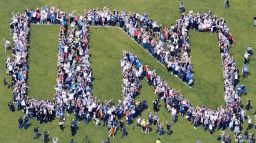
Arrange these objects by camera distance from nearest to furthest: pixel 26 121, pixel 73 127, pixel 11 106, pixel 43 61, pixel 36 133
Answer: pixel 36 133 < pixel 73 127 < pixel 26 121 < pixel 11 106 < pixel 43 61

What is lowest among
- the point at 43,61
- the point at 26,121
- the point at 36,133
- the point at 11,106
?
the point at 36,133

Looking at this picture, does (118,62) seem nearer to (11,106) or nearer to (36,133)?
(36,133)

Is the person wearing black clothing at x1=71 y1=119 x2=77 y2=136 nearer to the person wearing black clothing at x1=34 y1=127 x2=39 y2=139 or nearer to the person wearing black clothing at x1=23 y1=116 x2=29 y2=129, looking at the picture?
the person wearing black clothing at x1=34 y1=127 x2=39 y2=139

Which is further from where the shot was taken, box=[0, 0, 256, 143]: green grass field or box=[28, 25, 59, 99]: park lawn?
box=[28, 25, 59, 99]: park lawn

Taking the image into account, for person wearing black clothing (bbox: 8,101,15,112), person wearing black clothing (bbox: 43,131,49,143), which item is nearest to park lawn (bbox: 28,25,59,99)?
person wearing black clothing (bbox: 8,101,15,112)

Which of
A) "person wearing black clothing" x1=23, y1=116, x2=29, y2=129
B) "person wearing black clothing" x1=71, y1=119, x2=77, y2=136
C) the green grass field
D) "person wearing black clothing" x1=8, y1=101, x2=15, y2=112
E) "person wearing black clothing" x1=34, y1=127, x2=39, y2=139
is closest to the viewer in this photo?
"person wearing black clothing" x1=34, y1=127, x2=39, y2=139

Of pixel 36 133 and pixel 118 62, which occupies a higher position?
pixel 118 62

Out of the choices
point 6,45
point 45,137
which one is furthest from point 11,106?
point 6,45

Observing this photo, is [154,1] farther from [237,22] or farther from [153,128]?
[153,128]

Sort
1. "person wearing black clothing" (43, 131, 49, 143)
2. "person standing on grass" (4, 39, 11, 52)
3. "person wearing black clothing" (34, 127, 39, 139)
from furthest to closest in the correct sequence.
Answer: "person standing on grass" (4, 39, 11, 52) < "person wearing black clothing" (34, 127, 39, 139) < "person wearing black clothing" (43, 131, 49, 143)

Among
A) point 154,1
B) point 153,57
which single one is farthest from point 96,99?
point 154,1
